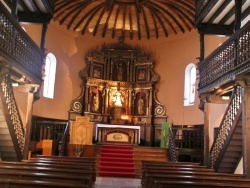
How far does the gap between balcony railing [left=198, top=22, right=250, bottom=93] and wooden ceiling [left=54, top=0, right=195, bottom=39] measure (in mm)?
5277

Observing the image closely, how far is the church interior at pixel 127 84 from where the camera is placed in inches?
406

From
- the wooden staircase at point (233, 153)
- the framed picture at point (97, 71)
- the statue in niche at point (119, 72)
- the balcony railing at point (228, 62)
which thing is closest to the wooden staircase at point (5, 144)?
the balcony railing at point (228, 62)

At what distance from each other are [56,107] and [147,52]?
6911mm

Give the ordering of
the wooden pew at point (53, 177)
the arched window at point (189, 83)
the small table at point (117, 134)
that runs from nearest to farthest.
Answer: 1. the wooden pew at point (53, 177)
2. the small table at point (117, 134)
3. the arched window at point (189, 83)

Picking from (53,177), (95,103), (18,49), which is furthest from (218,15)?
(53,177)

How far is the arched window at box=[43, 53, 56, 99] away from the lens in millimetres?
18219

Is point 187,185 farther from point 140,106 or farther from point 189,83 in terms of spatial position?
point 140,106

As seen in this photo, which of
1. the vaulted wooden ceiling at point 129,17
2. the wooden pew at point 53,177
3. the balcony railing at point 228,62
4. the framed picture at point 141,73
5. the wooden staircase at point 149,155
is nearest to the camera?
the wooden pew at point 53,177

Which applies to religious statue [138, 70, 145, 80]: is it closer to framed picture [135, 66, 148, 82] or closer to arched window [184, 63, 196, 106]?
framed picture [135, 66, 148, 82]

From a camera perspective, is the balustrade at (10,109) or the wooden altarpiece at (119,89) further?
the wooden altarpiece at (119,89)

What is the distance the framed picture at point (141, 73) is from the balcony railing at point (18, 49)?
27.1 ft

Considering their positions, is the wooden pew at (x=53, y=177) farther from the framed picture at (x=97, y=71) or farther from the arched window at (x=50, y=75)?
the framed picture at (x=97, y=71)

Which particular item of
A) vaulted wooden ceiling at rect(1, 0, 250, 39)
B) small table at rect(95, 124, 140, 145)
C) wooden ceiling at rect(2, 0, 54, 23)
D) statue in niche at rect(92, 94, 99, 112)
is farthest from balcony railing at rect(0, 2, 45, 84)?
statue in niche at rect(92, 94, 99, 112)

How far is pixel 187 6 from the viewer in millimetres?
16609
